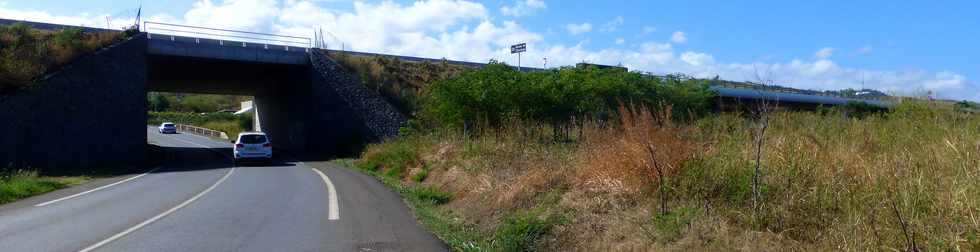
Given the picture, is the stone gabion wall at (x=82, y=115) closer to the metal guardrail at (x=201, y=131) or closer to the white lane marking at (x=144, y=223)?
the white lane marking at (x=144, y=223)

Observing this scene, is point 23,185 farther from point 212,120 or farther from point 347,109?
point 212,120

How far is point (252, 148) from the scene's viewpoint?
101 ft

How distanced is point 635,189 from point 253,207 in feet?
24.0

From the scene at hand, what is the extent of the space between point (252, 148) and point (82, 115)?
6.43 meters

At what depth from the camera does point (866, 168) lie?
7441 millimetres

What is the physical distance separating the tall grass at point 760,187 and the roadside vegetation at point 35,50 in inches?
828

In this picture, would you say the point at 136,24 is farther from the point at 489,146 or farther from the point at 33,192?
the point at 489,146

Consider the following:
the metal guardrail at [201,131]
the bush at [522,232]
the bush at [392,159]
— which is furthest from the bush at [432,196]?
the metal guardrail at [201,131]

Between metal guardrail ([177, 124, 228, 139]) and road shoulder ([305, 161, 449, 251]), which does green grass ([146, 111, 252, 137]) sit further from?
road shoulder ([305, 161, 449, 251])

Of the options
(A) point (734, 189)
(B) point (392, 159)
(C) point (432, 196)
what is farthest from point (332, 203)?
(B) point (392, 159)

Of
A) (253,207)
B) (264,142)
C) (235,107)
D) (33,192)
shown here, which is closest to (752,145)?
(253,207)

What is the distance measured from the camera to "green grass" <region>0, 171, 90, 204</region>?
1698cm

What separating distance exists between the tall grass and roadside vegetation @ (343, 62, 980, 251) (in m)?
0.02

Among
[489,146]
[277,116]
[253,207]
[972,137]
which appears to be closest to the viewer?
[972,137]
